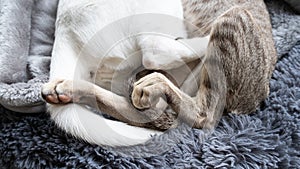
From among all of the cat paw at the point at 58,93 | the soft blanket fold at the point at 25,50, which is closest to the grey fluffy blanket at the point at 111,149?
the soft blanket fold at the point at 25,50

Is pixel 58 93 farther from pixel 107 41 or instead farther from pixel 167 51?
pixel 167 51

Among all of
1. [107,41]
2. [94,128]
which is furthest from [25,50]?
[94,128]

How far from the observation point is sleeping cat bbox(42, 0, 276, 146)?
1.18 metres

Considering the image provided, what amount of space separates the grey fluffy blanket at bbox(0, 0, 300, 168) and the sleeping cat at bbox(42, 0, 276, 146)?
5 cm

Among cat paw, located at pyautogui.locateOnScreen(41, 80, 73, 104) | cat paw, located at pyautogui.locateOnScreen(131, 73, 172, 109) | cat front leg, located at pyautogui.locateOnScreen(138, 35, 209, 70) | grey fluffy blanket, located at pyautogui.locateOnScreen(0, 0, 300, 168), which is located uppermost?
cat front leg, located at pyautogui.locateOnScreen(138, 35, 209, 70)

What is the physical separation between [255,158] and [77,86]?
53 cm

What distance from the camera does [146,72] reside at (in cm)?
129

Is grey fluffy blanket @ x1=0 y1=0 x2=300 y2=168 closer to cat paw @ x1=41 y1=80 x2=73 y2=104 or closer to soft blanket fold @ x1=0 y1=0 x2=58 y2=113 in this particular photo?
soft blanket fold @ x1=0 y1=0 x2=58 y2=113

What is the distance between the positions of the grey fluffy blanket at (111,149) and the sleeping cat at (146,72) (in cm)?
5

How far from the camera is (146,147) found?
1180 millimetres

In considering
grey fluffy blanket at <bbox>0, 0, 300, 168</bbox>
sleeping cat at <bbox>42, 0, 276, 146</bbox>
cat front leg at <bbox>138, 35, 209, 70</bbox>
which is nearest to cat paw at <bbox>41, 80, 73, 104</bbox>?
sleeping cat at <bbox>42, 0, 276, 146</bbox>

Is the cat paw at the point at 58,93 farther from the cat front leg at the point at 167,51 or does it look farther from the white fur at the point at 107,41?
the cat front leg at the point at 167,51

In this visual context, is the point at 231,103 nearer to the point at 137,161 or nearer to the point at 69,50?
the point at 137,161

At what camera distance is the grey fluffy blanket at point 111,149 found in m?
1.17
